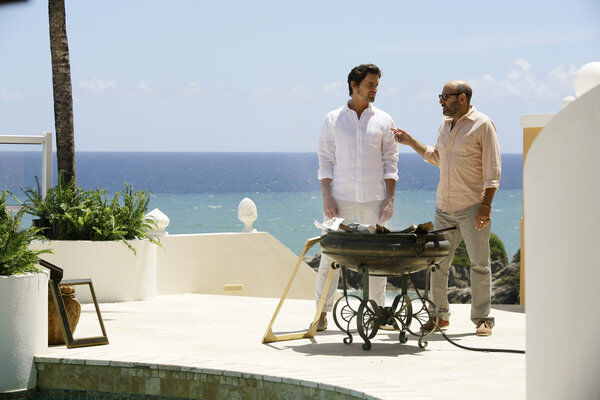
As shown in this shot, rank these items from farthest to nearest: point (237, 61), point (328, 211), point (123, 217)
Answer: point (237, 61)
point (123, 217)
point (328, 211)

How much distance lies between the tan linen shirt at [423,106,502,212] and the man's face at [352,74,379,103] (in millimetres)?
547

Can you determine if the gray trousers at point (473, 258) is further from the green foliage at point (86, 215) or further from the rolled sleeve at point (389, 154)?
the green foliage at point (86, 215)

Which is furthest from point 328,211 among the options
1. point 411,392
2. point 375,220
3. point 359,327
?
point 411,392

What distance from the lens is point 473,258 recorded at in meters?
6.39

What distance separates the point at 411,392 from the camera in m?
4.35

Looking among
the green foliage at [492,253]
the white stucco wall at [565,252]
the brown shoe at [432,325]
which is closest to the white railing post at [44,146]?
the brown shoe at [432,325]

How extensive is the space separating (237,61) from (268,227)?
77.6 ft

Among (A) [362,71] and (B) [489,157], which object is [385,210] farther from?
(A) [362,71]

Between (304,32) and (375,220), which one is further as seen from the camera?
(304,32)

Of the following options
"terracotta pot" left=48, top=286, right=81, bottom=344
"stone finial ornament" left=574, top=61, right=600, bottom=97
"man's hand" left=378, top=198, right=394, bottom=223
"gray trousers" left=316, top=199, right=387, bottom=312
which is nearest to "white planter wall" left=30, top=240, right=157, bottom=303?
"terracotta pot" left=48, top=286, right=81, bottom=344

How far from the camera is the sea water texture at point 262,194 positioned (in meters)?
58.9

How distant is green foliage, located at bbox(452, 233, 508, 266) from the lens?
28231 millimetres

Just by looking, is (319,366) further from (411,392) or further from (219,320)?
(219,320)

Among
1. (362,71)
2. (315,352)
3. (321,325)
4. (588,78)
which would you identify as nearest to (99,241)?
(321,325)
